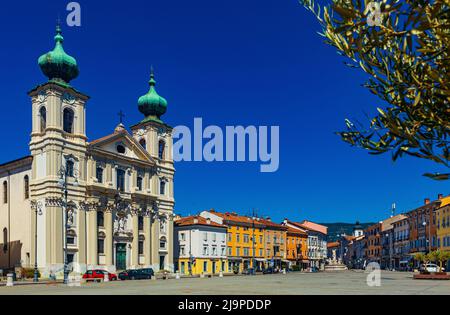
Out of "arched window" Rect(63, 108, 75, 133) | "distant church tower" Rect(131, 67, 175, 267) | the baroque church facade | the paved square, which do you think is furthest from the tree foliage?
"distant church tower" Rect(131, 67, 175, 267)

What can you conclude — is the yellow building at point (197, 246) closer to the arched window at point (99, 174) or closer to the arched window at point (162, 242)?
the arched window at point (162, 242)

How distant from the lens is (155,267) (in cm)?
7369

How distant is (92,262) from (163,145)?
23.7 meters

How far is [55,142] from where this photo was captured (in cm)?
6019

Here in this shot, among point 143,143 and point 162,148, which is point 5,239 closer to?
point 143,143

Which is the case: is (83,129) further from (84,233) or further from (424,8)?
(424,8)

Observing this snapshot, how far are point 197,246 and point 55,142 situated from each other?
32.9 m

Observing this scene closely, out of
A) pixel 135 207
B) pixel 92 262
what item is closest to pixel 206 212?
pixel 135 207

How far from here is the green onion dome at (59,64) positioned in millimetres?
63000

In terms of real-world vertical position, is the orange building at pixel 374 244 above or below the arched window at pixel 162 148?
below

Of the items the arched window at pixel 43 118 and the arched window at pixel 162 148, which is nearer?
the arched window at pixel 43 118

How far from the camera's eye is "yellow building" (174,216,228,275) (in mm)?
84438

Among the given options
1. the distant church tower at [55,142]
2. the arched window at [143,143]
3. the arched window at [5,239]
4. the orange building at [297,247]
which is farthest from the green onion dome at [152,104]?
the orange building at [297,247]

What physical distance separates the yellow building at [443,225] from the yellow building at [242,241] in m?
29.6
